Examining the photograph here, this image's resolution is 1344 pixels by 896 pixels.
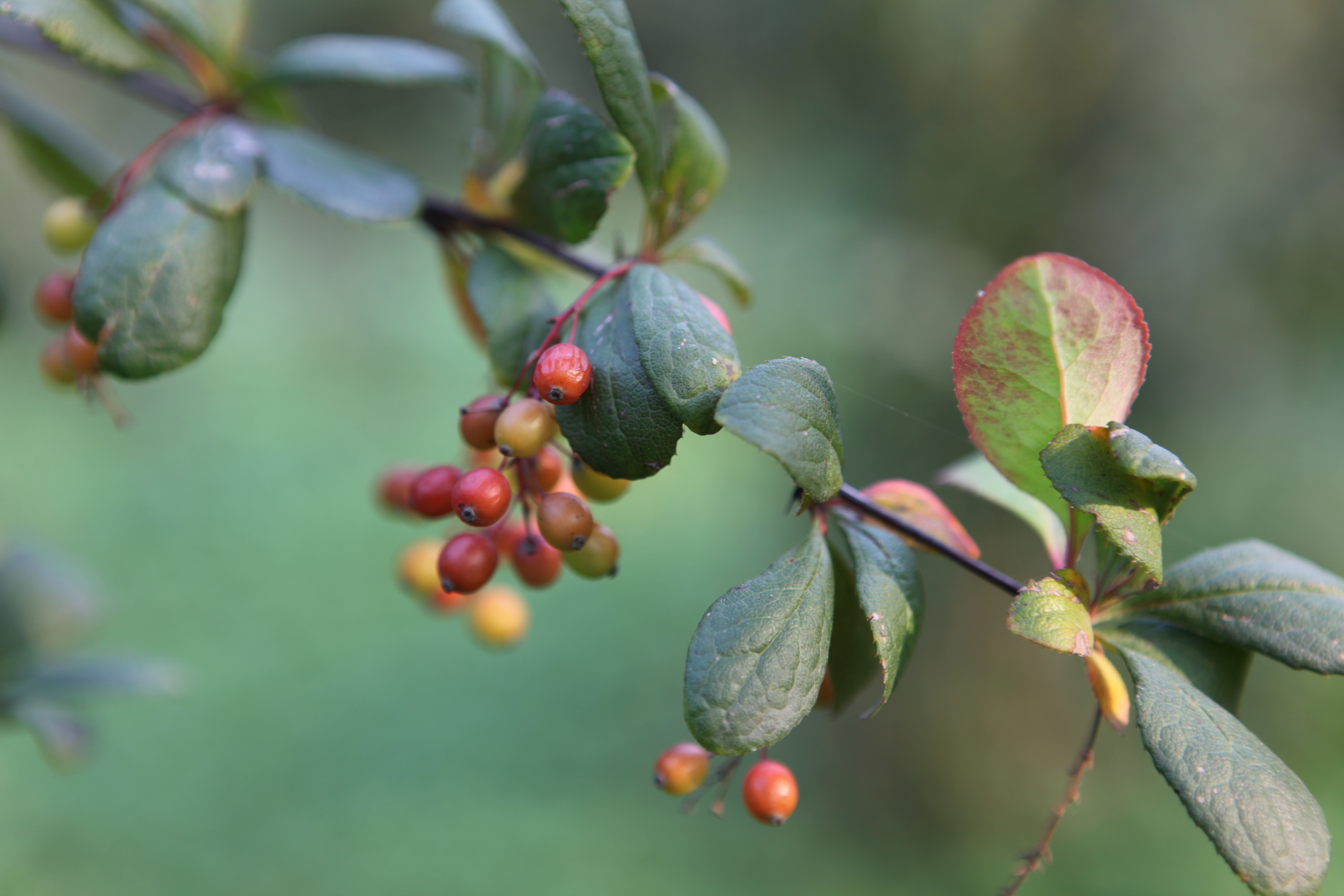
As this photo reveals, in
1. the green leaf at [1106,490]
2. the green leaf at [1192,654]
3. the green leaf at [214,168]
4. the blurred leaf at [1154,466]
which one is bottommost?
the green leaf at [1192,654]

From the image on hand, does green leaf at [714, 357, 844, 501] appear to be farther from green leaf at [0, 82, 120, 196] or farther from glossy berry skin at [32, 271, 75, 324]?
green leaf at [0, 82, 120, 196]

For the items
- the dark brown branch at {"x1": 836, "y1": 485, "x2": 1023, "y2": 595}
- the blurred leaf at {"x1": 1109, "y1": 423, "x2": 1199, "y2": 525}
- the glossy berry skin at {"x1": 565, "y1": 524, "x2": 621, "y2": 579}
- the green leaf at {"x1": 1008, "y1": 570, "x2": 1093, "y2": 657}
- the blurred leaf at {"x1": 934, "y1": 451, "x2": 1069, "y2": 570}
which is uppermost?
the blurred leaf at {"x1": 1109, "y1": 423, "x2": 1199, "y2": 525}

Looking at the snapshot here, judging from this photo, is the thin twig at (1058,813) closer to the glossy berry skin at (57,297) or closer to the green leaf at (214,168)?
the green leaf at (214,168)

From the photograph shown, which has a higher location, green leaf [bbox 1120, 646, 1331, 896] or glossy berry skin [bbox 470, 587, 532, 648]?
green leaf [bbox 1120, 646, 1331, 896]

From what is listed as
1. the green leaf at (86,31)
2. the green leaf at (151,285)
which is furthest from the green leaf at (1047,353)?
the green leaf at (86,31)

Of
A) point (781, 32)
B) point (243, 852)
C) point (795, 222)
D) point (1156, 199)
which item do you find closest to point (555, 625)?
point (243, 852)

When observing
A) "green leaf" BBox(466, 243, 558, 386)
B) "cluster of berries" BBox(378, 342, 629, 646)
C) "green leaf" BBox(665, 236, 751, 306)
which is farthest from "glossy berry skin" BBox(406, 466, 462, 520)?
"green leaf" BBox(665, 236, 751, 306)

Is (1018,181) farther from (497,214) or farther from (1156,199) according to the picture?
(497,214)
